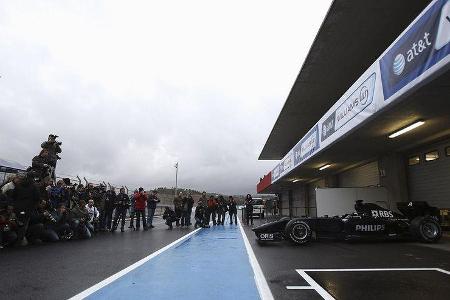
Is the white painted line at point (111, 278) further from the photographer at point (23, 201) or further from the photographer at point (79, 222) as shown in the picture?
the photographer at point (79, 222)

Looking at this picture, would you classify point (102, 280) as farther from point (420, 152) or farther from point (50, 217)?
point (420, 152)

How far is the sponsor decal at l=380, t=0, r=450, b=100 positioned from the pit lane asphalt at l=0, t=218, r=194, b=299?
244 inches

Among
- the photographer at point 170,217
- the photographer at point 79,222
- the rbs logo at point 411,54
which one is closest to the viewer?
the rbs logo at point 411,54

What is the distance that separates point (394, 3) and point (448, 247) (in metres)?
6.71

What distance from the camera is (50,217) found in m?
10.1

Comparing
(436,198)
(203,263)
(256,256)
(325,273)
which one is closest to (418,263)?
(325,273)

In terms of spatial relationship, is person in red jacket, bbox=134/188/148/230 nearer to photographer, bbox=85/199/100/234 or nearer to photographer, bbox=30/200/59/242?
photographer, bbox=85/199/100/234

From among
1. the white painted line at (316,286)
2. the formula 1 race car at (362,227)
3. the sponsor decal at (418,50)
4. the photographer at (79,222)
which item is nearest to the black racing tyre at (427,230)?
the formula 1 race car at (362,227)

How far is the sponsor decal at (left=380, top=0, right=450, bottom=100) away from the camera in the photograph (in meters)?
5.83

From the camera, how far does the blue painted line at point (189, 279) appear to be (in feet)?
14.4

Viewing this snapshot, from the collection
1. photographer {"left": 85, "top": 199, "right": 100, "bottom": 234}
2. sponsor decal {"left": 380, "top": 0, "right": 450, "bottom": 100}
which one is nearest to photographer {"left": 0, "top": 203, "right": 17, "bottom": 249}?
photographer {"left": 85, "top": 199, "right": 100, "bottom": 234}

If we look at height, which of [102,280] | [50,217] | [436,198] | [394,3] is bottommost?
[102,280]

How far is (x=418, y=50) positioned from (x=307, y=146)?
9.54 meters

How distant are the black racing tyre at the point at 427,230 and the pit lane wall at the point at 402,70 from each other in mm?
3036
